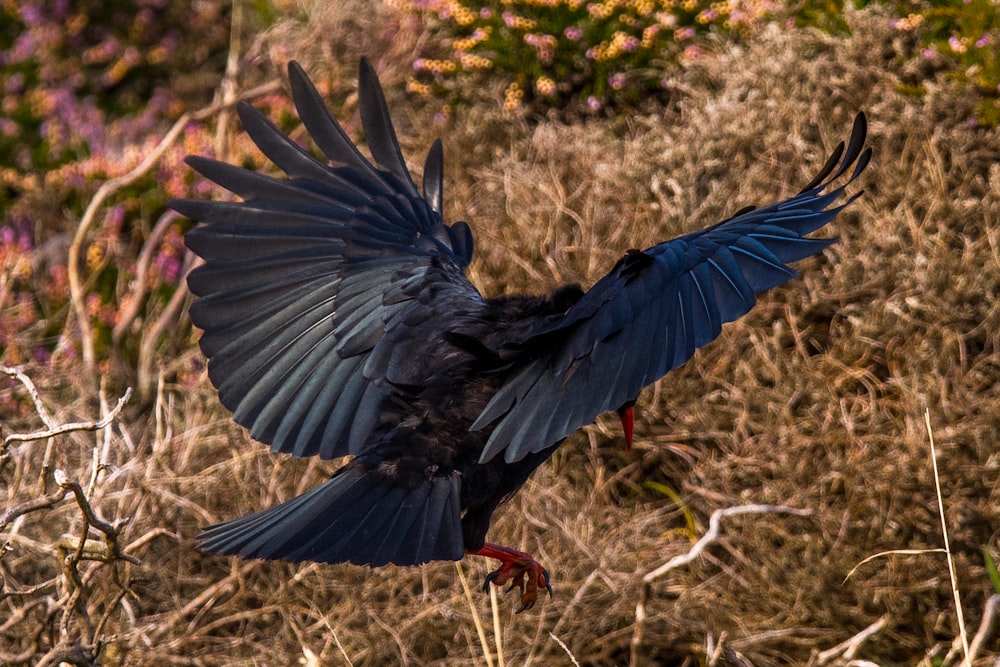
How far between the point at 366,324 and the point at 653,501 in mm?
1678

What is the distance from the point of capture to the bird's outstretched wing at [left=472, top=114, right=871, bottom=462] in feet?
9.96

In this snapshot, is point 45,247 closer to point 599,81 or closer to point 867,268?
point 599,81

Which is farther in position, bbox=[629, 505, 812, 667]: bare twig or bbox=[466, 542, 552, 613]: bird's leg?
bbox=[466, 542, 552, 613]: bird's leg

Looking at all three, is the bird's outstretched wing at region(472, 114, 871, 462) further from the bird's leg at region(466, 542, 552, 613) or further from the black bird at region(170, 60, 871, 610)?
the bird's leg at region(466, 542, 552, 613)

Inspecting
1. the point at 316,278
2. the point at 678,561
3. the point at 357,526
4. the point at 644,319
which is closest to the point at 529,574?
the point at 678,561

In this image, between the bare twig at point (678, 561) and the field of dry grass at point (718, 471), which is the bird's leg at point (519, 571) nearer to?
the field of dry grass at point (718, 471)

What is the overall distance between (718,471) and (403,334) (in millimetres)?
1495

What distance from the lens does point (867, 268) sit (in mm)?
4574

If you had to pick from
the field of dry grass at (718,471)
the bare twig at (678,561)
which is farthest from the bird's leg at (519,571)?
the bare twig at (678,561)

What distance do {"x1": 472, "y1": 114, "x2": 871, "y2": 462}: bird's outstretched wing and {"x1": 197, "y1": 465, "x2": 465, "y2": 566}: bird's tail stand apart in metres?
0.26

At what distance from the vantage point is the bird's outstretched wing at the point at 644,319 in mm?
3037

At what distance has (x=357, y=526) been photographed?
318cm

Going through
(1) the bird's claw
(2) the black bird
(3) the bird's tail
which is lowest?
(1) the bird's claw

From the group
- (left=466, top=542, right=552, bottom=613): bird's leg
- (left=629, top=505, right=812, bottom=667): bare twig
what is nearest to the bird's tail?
(left=466, top=542, right=552, bottom=613): bird's leg
